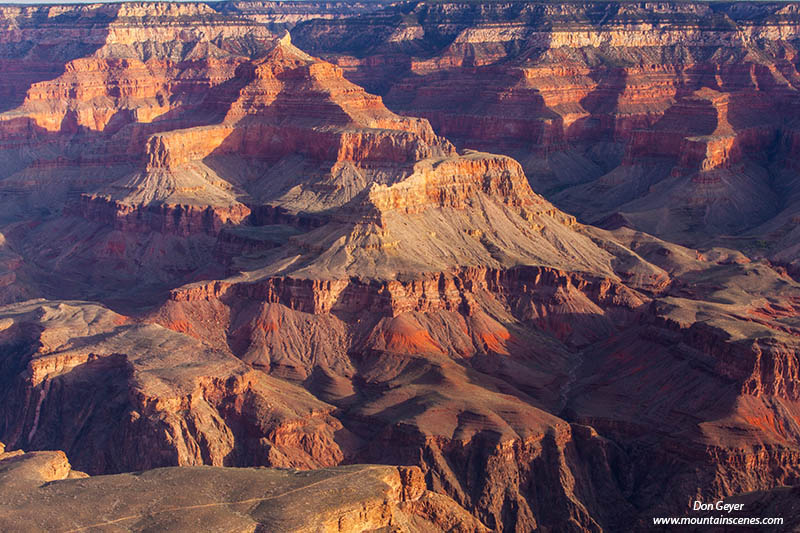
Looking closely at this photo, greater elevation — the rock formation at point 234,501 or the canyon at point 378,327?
the rock formation at point 234,501

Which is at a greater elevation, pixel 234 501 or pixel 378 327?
pixel 234 501

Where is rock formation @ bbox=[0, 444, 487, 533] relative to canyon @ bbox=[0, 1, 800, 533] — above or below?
above

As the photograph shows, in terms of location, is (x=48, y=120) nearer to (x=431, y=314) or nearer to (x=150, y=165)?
(x=150, y=165)

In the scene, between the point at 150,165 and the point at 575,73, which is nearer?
the point at 150,165

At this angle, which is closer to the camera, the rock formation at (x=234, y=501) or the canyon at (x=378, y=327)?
the rock formation at (x=234, y=501)

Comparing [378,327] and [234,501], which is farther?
[378,327]

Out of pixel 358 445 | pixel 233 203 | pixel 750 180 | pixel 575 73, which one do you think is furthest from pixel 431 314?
pixel 575 73

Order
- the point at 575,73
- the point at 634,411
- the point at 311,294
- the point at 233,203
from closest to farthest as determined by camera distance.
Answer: the point at 634,411, the point at 311,294, the point at 233,203, the point at 575,73

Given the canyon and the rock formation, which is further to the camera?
the canyon
